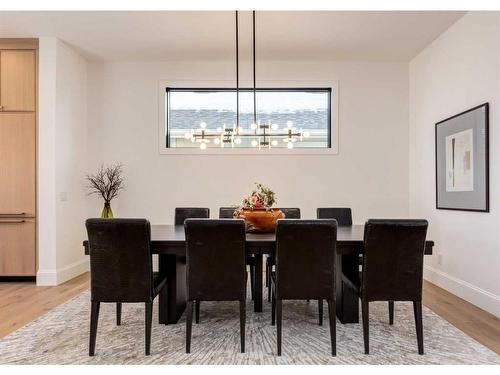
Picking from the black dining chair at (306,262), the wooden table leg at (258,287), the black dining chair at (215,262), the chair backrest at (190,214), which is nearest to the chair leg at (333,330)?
the black dining chair at (306,262)

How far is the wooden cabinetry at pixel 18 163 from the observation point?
4441 millimetres

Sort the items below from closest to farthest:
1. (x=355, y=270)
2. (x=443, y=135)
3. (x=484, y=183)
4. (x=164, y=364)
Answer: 1. (x=164, y=364)
2. (x=355, y=270)
3. (x=484, y=183)
4. (x=443, y=135)

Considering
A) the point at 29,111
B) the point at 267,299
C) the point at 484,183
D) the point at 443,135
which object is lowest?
the point at 267,299

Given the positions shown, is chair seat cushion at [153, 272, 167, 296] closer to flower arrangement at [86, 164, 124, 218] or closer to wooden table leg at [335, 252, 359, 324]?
wooden table leg at [335, 252, 359, 324]

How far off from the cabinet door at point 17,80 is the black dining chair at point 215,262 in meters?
3.28

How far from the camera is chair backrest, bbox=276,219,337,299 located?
2.40 meters

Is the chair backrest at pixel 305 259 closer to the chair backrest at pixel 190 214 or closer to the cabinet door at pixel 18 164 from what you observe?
the chair backrest at pixel 190 214

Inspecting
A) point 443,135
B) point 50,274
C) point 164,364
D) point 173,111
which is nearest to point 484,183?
point 443,135

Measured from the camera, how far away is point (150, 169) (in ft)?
16.9

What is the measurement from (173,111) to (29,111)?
1774mm

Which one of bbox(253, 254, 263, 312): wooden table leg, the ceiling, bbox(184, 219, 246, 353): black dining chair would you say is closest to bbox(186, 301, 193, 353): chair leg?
bbox(184, 219, 246, 353): black dining chair

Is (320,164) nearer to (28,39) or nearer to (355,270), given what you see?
(355,270)

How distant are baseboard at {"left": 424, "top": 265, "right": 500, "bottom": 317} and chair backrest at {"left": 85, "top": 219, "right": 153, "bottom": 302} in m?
2.92

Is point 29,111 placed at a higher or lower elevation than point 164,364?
higher
